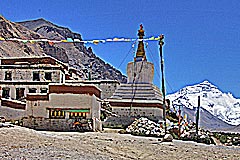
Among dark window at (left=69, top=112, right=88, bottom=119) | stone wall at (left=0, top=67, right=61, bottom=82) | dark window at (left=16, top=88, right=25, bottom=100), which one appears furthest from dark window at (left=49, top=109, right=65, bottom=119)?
stone wall at (left=0, top=67, right=61, bottom=82)

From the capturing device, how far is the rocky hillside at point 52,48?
290 feet

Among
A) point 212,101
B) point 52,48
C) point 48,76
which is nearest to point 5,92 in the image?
point 48,76

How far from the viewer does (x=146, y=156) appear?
11781mm

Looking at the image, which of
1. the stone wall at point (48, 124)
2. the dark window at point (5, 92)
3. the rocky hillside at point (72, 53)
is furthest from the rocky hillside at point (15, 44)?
the stone wall at point (48, 124)

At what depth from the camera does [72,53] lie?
110 m

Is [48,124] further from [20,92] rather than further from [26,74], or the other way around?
[26,74]

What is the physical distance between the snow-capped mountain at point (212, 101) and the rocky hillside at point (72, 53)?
58.5 feet

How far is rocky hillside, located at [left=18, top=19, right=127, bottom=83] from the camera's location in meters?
98.5

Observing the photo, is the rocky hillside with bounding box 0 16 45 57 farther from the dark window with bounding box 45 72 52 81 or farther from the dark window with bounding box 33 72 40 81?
the dark window with bounding box 45 72 52 81

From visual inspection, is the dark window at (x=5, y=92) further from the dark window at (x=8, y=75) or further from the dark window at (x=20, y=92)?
the dark window at (x=8, y=75)

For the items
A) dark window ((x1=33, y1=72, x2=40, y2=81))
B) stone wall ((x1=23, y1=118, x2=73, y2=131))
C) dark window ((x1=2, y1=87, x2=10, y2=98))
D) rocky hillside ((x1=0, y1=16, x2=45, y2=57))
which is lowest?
stone wall ((x1=23, y1=118, x2=73, y2=131))

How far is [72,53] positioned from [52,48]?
37.1ft

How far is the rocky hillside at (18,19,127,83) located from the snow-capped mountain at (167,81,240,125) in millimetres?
17839

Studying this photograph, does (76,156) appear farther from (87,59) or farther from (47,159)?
(87,59)
